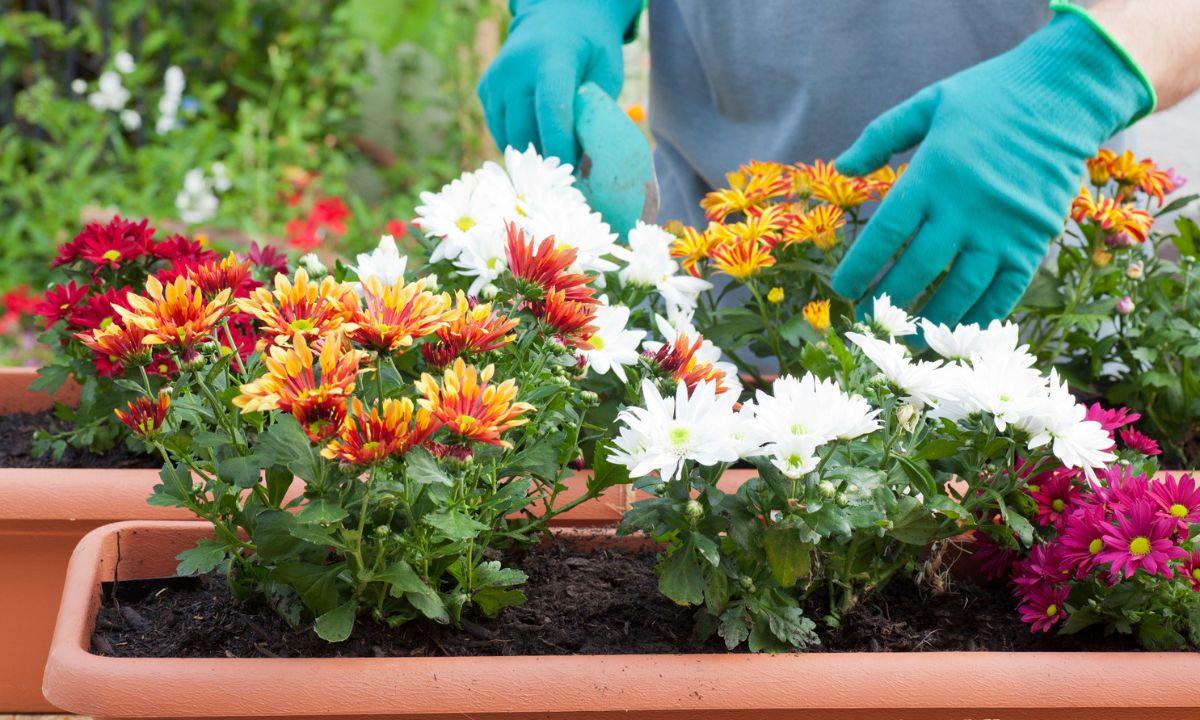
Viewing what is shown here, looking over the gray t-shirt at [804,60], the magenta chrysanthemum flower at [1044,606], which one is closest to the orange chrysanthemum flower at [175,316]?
the magenta chrysanthemum flower at [1044,606]

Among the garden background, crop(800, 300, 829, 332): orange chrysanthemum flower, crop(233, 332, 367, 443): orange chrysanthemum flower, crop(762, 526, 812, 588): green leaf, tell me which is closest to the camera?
crop(233, 332, 367, 443): orange chrysanthemum flower

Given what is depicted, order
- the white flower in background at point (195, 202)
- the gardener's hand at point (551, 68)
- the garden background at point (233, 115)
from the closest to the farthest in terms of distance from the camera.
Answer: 1. the gardener's hand at point (551, 68)
2. the white flower in background at point (195, 202)
3. the garden background at point (233, 115)

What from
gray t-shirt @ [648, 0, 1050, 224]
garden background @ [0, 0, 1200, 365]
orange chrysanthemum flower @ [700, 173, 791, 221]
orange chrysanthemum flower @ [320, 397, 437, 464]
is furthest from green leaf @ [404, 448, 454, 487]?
garden background @ [0, 0, 1200, 365]

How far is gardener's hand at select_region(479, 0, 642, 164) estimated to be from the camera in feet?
4.25

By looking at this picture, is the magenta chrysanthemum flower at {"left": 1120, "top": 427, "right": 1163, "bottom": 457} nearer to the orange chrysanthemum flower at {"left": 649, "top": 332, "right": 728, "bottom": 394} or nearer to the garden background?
the orange chrysanthemum flower at {"left": 649, "top": 332, "right": 728, "bottom": 394}

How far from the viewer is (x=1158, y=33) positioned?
44.8 inches

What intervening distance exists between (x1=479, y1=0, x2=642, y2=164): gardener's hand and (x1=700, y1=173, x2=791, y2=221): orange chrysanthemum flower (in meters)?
0.22

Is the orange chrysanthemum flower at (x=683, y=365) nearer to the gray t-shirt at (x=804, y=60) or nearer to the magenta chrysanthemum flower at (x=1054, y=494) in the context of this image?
the magenta chrysanthemum flower at (x=1054, y=494)

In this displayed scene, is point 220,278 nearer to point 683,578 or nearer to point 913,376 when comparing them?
point 683,578

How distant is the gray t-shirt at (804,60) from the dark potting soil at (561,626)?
777 millimetres

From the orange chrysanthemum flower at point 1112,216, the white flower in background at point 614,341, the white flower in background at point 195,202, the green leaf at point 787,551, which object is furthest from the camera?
the white flower in background at point 195,202

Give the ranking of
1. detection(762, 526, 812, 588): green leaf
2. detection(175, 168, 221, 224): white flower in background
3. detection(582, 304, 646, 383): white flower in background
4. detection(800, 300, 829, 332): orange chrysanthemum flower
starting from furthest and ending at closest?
detection(175, 168, 221, 224): white flower in background → detection(800, 300, 829, 332): orange chrysanthemum flower → detection(582, 304, 646, 383): white flower in background → detection(762, 526, 812, 588): green leaf

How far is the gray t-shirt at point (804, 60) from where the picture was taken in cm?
145

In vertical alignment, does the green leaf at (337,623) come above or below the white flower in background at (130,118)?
above
